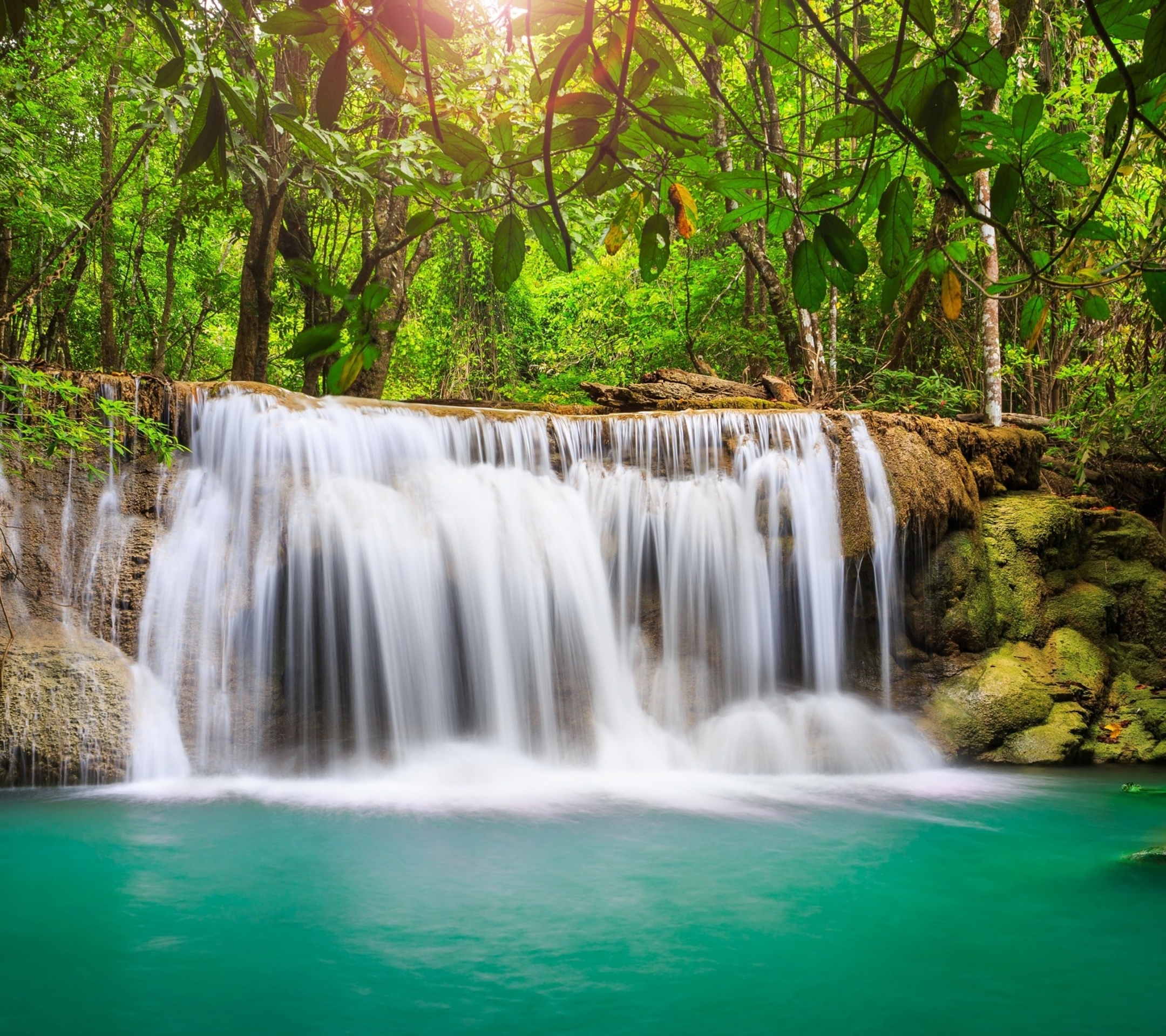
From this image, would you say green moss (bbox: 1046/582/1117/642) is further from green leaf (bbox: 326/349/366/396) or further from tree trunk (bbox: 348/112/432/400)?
green leaf (bbox: 326/349/366/396)

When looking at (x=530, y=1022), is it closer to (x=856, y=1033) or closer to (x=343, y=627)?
(x=856, y=1033)

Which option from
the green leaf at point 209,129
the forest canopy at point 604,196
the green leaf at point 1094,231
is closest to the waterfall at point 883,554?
the forest canopy at point 604,196

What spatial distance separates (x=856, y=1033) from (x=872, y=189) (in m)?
3.06

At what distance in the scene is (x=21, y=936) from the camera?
3.90m

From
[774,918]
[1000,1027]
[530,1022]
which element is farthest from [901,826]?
[530,1022]

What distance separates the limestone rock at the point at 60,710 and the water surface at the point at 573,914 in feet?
1.37

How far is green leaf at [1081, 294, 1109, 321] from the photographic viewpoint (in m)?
1.66

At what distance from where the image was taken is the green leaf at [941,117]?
3.64 ft

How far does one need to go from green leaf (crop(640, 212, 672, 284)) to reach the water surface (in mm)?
2818

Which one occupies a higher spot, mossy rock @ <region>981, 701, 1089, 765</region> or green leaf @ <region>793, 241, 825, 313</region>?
green leaf @ <region>793, 241, 825, 313</region>

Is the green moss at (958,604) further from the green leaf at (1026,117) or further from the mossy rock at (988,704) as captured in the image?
the green leaf at (1026,117)

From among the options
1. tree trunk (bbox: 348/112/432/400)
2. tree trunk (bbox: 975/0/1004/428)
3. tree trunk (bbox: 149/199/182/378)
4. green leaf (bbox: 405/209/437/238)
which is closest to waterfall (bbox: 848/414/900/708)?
tree trunk (bbox: 975/0/1004/428)

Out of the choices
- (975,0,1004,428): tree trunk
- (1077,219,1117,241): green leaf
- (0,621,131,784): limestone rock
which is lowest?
(0,621,131,784): limestone rock

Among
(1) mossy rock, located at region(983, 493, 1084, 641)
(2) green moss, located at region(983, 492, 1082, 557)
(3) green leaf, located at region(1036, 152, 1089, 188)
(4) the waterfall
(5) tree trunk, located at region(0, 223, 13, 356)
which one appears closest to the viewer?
(3) green leaf, located at region(1036, 152, 1089, 188)
